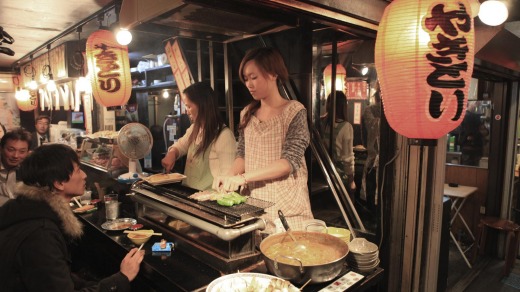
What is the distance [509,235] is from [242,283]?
6.43 m

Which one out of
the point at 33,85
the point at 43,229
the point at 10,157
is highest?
the point at 33,85

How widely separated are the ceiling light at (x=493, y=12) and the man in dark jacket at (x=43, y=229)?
4.58 meters

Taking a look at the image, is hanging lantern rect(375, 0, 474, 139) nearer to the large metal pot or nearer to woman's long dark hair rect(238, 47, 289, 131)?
woman's long dark hair rect(238, 47, 289, 131)

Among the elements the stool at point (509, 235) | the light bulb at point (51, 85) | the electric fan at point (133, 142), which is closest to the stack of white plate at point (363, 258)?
the electric fan at point (133, 142)

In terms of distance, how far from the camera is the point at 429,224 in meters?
3.94

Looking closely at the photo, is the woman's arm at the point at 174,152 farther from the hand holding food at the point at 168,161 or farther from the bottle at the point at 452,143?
the bottle at the point at 452,143

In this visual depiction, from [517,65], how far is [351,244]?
521 centimetres

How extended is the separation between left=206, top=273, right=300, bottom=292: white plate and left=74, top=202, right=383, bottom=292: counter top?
25 cm

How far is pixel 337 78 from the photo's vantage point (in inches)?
221

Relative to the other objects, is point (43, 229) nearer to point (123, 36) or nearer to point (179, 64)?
point (123, 36)

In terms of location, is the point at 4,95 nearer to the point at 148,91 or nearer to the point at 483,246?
the point at 148,91

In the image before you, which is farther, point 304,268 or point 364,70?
point 364,70

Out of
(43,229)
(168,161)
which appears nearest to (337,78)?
(168,161)

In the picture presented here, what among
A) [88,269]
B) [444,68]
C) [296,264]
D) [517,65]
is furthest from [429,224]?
[88,269]
